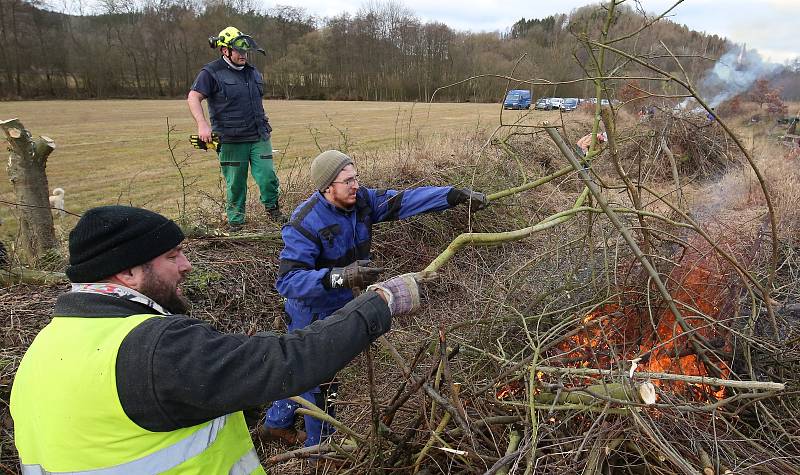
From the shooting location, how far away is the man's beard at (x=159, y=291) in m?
1.38

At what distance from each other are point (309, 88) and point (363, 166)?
4031cm

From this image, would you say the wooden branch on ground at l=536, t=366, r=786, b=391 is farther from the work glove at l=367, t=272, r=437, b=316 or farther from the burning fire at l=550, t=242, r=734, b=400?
the work glove at l=367, t=272, r=437, b=316

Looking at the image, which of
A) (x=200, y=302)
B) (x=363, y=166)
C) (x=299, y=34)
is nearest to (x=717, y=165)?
(x=363, y=166)

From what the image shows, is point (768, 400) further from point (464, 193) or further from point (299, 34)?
point (299, 34)

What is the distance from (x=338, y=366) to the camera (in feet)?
4.36

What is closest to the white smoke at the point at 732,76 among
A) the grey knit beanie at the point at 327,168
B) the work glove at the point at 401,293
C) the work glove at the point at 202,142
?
the work glove at the point at 202,142

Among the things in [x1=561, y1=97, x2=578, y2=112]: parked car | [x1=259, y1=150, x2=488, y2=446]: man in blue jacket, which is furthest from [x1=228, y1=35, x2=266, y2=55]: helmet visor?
[x1=561, y1=97, x2=578, y2=112]: parked car

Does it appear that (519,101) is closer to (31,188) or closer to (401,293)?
(401,293)

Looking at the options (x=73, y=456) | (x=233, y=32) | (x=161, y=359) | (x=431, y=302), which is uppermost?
(x=233, y=32)

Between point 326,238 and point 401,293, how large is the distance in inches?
45.2

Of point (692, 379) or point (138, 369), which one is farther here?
point (692, 379)

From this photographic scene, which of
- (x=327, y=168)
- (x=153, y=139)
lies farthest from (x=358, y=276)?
(x=153, y=139)

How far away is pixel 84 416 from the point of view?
1086 mm

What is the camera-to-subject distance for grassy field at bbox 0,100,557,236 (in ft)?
30.9
